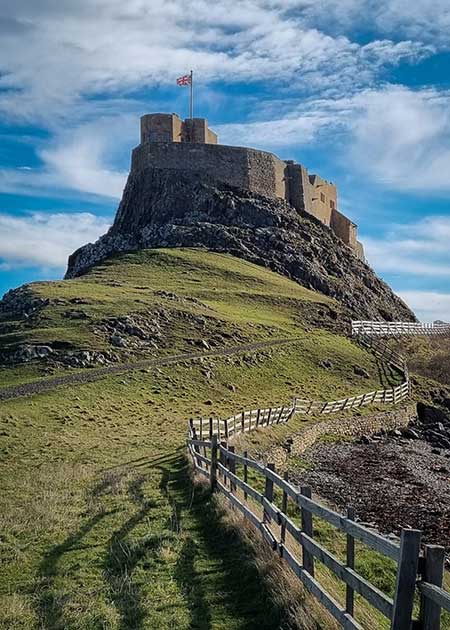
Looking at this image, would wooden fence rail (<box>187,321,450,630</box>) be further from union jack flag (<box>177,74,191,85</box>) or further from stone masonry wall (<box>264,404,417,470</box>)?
union jack flag (<box>177,74,191,85</box>)

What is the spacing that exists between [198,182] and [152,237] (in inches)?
464

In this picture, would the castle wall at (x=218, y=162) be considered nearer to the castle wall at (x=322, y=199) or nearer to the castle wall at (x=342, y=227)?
the castle wall at (x=322, y=199)

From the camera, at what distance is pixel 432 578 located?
5738 millimetres

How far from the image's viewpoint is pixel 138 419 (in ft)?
103

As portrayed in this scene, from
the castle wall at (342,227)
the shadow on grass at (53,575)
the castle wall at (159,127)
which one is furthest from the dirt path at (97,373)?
the castle wall at (342,227)

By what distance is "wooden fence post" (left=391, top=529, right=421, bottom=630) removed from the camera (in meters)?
5.85

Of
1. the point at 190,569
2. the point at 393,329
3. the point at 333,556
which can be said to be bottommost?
the point at 190,569

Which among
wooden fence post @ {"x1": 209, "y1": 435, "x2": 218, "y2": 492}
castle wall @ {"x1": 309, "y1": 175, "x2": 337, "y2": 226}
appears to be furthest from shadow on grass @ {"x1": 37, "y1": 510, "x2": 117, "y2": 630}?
castle wall @ {"x1": 309, "y1": 175, "x2": 337, "y2": 226}

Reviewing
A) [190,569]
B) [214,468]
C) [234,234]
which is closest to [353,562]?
[190,569]

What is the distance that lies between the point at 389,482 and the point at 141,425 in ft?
39.9

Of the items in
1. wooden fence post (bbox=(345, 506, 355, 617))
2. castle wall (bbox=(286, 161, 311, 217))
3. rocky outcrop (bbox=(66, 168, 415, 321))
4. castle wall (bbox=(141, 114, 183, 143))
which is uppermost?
castle wall (bbox=(141, 114, 183, 143))

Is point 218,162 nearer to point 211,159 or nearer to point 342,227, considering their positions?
point 211,159

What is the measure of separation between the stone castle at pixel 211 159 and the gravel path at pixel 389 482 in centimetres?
6814

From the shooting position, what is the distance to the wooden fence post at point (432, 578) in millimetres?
5688
